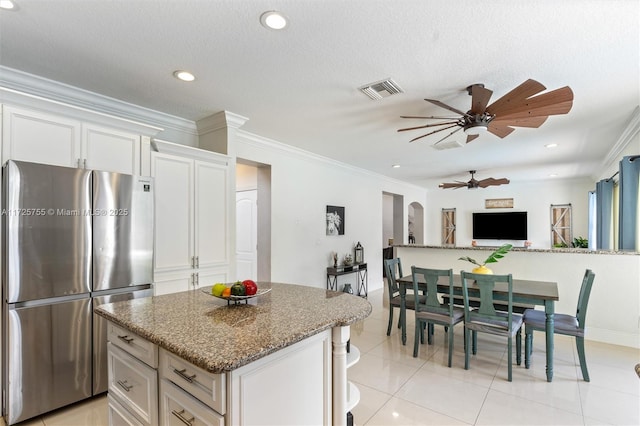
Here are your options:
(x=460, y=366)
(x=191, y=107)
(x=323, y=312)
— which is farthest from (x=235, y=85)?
(x=460, y=366)

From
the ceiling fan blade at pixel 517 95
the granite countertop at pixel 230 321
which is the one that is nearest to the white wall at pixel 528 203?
the ceiling fan blade at pixel 517 95

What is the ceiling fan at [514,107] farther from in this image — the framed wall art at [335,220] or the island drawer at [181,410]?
the framed wall art at [335,220]

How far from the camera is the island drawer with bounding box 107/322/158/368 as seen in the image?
1484mm

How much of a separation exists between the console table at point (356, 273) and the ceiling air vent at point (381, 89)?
10.8 ft

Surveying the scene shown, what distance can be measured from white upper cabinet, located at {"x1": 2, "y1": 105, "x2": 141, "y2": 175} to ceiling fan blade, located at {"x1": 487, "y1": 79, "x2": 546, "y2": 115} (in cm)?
303

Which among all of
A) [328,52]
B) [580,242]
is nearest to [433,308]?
[328,52]

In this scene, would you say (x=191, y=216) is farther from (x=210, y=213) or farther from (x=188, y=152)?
(x=188, y=152)

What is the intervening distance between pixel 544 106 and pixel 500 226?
24.4 feet

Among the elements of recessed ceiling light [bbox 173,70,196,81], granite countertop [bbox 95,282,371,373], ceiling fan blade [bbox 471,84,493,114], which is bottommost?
granite countertop [bbox 95,282,371,373]

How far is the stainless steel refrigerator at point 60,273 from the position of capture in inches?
84.2

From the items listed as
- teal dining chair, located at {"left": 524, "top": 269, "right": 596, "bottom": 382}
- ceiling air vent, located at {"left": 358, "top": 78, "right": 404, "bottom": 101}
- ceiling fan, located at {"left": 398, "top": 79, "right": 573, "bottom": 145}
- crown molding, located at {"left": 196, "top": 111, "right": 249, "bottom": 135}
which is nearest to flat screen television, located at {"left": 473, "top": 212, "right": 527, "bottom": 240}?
teal dining chair, located at {"left": 524, "top": 269, "right": 596, "bottom": 382}

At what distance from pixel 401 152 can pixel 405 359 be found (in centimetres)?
318

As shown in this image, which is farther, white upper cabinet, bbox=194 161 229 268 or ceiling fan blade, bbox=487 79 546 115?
white upper cabinet, bbox=194 161 229 268

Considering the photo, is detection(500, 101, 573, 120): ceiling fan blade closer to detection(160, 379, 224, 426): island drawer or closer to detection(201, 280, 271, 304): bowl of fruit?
detection(201, 280, 271, 304): bowl of fruit
